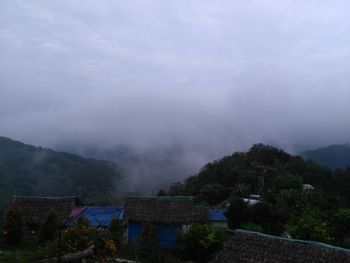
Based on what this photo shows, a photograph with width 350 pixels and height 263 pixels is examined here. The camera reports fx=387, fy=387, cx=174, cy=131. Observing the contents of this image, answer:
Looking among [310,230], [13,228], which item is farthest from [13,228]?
[310,230]

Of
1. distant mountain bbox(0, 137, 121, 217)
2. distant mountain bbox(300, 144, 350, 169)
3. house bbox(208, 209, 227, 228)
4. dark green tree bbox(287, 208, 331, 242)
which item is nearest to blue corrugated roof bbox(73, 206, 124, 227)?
house bbox(208, 209, 227, 228)

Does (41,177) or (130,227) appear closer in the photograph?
(130,227)

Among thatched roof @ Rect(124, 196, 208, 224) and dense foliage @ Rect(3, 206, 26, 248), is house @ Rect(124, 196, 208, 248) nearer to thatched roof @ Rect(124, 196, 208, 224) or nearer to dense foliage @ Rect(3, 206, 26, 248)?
thatched roof @ Rect(124, 196, 208, 224)

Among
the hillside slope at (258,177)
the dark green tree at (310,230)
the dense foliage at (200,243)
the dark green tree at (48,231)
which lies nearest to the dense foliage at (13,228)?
the dark green tree at (48,231)

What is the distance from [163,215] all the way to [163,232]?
1.05 meters

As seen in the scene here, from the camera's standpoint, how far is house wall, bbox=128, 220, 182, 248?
2367 centimetres

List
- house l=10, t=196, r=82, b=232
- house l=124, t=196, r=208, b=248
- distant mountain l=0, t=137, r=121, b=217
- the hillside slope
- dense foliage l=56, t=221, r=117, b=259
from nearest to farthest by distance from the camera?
1. dense foliage l=56, t=221, r=117, b=259
2. house l=124, t=196, r=208, b=248
3. house l=10, t=196, r=82, b=232
4. the hillside slope
5. distant mountain l=0, t=137, r=121, b=217

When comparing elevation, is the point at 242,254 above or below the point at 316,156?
below

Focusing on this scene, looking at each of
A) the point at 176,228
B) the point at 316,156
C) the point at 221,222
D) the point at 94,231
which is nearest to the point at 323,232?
the point at 176,228

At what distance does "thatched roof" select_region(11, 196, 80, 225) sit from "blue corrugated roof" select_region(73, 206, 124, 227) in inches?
54.6

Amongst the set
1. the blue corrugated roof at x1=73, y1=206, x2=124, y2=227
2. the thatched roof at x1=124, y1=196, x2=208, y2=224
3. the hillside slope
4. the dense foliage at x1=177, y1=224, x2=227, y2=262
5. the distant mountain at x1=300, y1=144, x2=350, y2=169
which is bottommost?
the dense foliage at x1=177, y1=224, x2=227, y2=262

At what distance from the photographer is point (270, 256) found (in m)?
15.9

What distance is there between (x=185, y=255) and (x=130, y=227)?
17.7 ft

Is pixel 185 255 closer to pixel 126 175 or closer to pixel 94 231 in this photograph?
pixel 94 231
